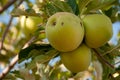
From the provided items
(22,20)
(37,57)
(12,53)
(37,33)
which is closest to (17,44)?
(12,53)

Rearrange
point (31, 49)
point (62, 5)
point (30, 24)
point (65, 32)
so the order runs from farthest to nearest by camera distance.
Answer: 1. point (30, 24)
2. point (31, 49)
3. point (62, 5)
4. point (65, 32)

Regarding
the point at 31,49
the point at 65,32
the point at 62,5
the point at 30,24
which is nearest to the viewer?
the point at 65,32

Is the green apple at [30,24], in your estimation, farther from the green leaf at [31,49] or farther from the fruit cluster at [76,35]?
the fruit cluster at [76,35]

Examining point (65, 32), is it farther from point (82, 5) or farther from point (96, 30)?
point (82, 5)

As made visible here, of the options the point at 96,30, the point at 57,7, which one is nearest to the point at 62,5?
the point at 57,7

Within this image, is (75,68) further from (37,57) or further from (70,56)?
(37,57)

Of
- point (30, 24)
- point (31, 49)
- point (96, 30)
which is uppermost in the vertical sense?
point (96, 30)

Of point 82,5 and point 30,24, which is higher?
point 82,5
